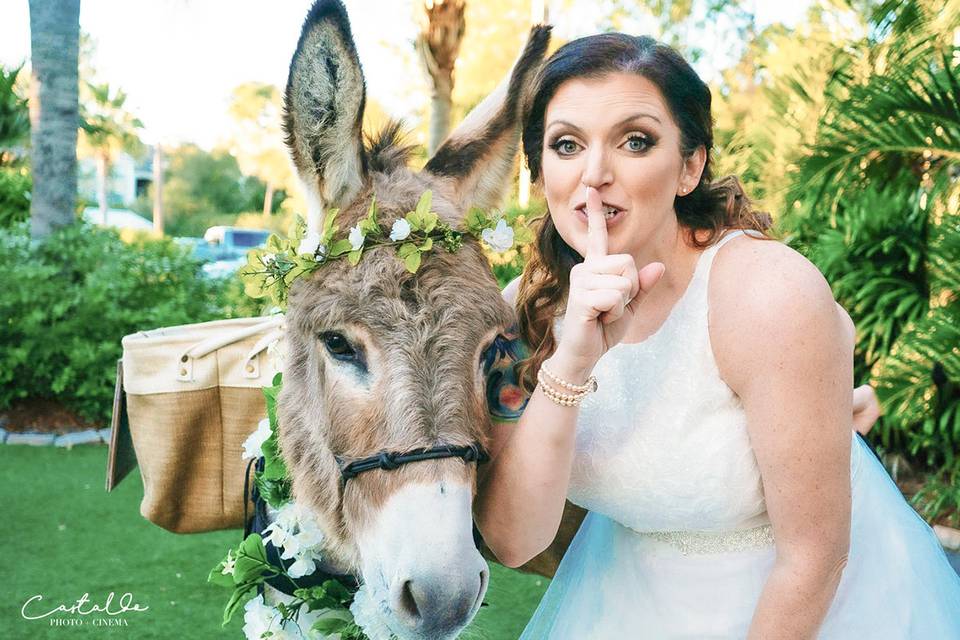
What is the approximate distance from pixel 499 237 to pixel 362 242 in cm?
38

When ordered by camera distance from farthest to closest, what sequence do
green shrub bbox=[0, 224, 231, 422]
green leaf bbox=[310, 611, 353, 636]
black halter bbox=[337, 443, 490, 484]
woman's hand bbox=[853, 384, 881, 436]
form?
green shrub bbox=[0, 224, 231, 422], woman's hand bbox=[853, 384, 881, 436], green leaf bbox=[310, 611, 353, 636], black halter bbox=[337, 443, 490, 484]

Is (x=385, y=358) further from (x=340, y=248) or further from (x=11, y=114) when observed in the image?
(x=11, y=114)

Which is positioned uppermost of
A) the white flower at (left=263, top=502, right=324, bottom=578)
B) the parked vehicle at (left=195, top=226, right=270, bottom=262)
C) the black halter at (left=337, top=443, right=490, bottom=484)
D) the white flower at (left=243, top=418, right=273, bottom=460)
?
the black halter at (left=337, top=443, right=490, bottom=484)

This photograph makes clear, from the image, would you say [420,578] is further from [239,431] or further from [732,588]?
[239,431]

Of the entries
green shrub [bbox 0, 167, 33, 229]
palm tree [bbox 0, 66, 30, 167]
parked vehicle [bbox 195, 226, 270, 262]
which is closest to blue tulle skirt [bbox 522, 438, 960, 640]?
green shrub [bbox 0, 167, 33, 229]

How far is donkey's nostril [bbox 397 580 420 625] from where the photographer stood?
5.33 ft

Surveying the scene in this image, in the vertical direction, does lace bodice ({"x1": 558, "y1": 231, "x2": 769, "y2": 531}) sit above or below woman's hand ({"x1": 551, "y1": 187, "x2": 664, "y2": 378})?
below

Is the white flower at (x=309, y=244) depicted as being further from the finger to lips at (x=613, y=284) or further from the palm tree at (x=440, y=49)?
the palm tree at (x=440, y=49)

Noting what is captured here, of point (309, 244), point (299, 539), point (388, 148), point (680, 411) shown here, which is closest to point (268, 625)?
point (299, 539)

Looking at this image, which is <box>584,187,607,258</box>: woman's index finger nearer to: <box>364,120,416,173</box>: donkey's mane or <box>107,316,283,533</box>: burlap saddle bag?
<box>364,120,416,173</box>: donkey's mane

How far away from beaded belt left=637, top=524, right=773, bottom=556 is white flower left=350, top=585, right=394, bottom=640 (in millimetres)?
800

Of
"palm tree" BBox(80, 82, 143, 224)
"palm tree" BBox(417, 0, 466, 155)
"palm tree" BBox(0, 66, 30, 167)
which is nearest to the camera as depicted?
"palm tree" BBox(417, 0, 466, 155)

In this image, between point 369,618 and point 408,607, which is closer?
point 408,607

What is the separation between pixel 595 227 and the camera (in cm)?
175
